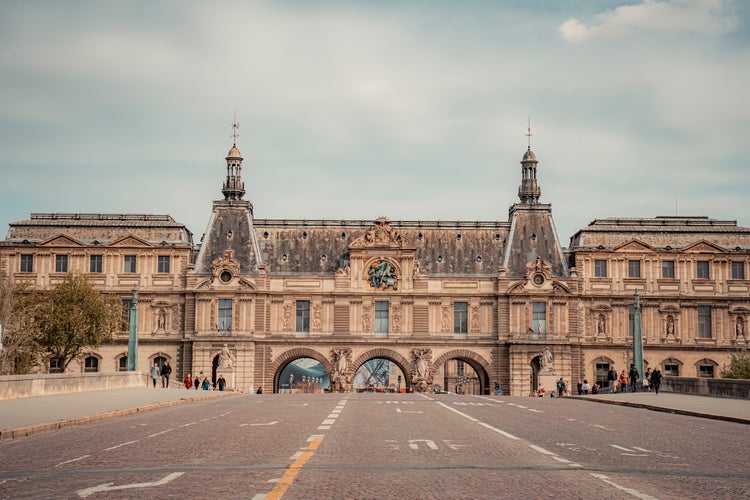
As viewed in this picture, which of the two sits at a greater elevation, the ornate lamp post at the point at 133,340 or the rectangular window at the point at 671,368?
the ornate lamp post at the point at 133,340

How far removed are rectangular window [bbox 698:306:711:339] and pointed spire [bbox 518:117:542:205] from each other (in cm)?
1722

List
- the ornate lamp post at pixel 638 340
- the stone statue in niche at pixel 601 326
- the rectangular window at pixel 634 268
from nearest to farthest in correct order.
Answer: the ornate lamp post at pixel 638 340 → the stone statue in niche at pixel 601 326 → the rectangular window at pixel 634 268

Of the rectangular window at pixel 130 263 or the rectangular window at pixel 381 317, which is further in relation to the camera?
the rectangular window at pixel 130 263

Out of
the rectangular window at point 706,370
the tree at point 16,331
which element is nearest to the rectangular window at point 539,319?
the rectangular window at point 706,370

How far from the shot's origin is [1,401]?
33688 millimetres

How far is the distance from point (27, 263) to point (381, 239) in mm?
30030

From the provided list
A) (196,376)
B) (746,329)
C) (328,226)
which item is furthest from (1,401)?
(746,329)

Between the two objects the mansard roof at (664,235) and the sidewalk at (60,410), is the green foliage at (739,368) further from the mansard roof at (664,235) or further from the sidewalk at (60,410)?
the sidewalk at (60,410)

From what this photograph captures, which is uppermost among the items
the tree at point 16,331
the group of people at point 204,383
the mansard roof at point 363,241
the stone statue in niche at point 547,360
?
the mansard roof at point 363,241

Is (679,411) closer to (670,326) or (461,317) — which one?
(461,317)

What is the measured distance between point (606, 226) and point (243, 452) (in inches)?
2872

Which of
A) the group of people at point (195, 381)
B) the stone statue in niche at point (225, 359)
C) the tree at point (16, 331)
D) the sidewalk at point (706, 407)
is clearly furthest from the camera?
the stone statue in niche at point (225, 359)

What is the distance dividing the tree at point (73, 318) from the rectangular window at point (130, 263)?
8.15 meters

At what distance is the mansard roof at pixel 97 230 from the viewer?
85188mm
